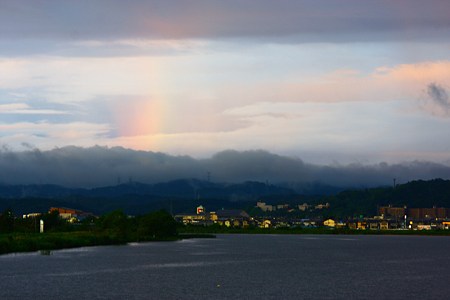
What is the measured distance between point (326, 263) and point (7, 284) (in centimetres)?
7959

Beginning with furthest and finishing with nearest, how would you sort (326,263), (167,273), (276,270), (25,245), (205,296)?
(25,245)
(326,263)
(276,270)
(167,273)
(205,296)

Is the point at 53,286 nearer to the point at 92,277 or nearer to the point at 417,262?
the point at 92,277

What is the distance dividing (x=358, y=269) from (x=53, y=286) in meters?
64.3

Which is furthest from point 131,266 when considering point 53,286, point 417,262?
point 417,262

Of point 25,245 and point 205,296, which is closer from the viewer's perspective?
point 205,296

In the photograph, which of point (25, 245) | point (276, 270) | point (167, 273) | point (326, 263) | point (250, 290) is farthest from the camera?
point (25, 245)

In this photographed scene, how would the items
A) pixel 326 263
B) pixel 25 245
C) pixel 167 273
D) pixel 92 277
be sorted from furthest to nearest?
pixel 25 245, pixel 326 263, pixel 167 273, pixel 92 277

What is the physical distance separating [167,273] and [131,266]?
17.1m

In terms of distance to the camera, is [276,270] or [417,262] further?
[417,262]

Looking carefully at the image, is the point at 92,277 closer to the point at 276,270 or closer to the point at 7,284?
the point at 7,284

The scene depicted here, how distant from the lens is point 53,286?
106125mm

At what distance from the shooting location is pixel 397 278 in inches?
4966

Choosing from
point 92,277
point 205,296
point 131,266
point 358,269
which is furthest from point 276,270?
point 205,296

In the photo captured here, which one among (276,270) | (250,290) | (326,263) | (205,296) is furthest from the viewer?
(326,263)
